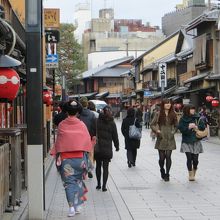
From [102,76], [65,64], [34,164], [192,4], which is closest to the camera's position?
[34,164]

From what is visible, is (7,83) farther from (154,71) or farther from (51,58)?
(154,71)

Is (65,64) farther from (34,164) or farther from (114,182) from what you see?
(34,164)

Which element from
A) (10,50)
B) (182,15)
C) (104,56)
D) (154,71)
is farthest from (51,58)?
(104,56)

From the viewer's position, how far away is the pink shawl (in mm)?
9461

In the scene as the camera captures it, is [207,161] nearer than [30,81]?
No

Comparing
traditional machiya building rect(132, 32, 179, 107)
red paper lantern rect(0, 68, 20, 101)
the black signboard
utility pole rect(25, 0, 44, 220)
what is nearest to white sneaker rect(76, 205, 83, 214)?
utility pole rect(25, 0, 44, 220)

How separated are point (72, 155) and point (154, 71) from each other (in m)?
59.2

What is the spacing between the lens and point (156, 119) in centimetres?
1409

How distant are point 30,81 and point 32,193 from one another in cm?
170

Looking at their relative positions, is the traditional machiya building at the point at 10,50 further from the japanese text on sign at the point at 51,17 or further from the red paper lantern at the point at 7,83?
the japanese text on sign at the point at 51,17

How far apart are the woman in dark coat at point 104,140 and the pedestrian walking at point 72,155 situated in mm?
3025

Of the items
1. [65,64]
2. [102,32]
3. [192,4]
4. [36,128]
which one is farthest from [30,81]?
[102,32]

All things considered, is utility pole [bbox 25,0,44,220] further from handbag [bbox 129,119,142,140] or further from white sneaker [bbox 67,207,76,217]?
handbag [bbox 129,119,142,140]

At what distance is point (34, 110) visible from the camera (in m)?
9.09
